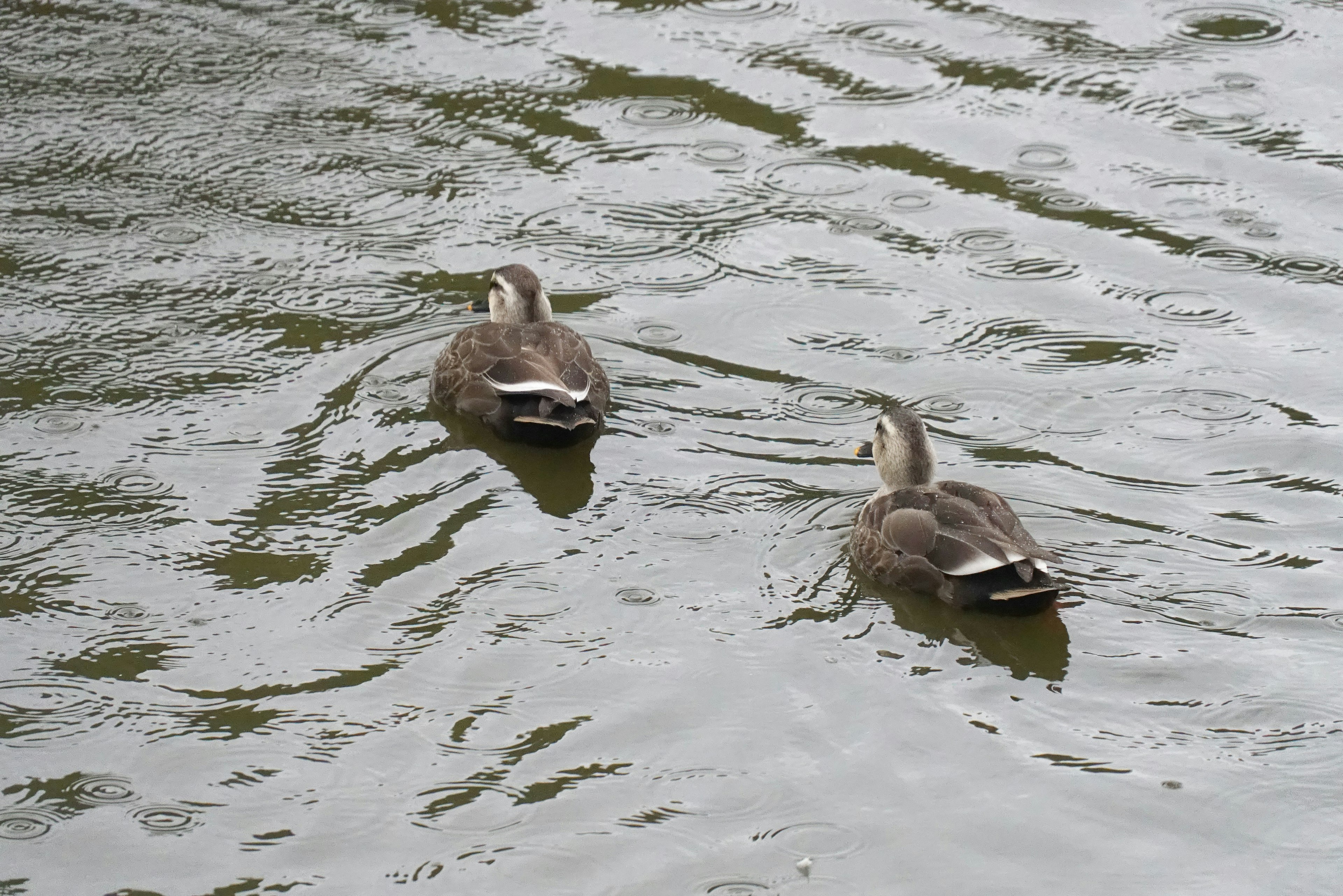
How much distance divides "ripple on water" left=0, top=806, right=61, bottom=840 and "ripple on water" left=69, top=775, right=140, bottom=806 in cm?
12

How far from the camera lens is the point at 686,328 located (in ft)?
30.5

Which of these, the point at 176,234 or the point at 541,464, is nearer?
the point at 541,464

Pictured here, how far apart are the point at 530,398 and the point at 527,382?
8 centimetres

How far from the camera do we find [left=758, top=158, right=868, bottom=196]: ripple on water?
10555 millimetres

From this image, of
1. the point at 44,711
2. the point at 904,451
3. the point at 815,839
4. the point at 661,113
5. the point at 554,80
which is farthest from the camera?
the point at 554,80

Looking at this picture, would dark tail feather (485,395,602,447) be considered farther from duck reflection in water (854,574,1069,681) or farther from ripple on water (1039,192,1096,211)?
ripple on water (1039,192,1096,211)

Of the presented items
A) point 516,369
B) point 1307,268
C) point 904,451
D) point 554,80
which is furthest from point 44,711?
point 1307,268

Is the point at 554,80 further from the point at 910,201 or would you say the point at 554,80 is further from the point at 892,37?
the point at 910,201

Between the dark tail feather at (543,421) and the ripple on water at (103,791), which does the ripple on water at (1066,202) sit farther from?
the ripple on water at (103,791)

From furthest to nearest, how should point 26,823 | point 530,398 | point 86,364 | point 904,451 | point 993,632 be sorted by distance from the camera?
point 86,364, point 530,398, point 904,451, point 993,632, point 26,823

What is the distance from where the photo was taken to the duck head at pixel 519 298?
8.97 meters

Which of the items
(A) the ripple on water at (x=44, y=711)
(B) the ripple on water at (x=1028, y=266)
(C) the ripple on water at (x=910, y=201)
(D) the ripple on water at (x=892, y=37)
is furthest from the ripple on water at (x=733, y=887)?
(D) the ripple on water at (x=892, y=37)

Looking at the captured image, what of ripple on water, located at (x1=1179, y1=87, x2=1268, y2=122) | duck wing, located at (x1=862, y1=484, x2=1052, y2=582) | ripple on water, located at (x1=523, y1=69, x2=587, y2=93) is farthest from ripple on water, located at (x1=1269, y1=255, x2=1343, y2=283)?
ripple on water, located at (x1=523, y1=69, x2=587, y2=93)

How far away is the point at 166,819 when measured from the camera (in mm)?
5684
